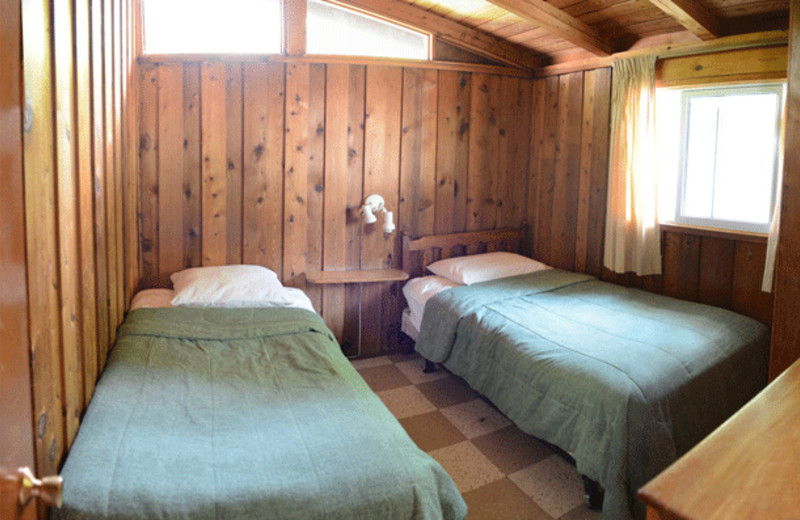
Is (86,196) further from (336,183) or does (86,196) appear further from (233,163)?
(336,183)

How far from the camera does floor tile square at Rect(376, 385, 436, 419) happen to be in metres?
3.01

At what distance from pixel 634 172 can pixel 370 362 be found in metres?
2.14

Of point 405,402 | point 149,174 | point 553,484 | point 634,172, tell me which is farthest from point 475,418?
point 149,174

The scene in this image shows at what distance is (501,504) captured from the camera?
2230mm

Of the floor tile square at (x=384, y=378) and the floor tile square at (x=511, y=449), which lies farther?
the floor tile square at (x=384, y=378)

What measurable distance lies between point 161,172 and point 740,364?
3317mm

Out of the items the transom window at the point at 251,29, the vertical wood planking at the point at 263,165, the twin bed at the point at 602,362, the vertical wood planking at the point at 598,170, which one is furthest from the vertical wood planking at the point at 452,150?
the vertical wood planking at the point at 263,165

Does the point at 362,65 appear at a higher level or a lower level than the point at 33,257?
higher

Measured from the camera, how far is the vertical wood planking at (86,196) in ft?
6.04

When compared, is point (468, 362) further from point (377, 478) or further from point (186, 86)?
point (186, 86)

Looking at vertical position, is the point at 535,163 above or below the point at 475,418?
above

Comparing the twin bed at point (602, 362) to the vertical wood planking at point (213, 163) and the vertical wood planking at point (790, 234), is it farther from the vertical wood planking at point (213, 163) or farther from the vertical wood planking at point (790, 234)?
the vertical wood planking at point (213, 163)

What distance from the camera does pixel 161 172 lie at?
3.27 m

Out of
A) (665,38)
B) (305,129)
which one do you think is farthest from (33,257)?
(665,38)
